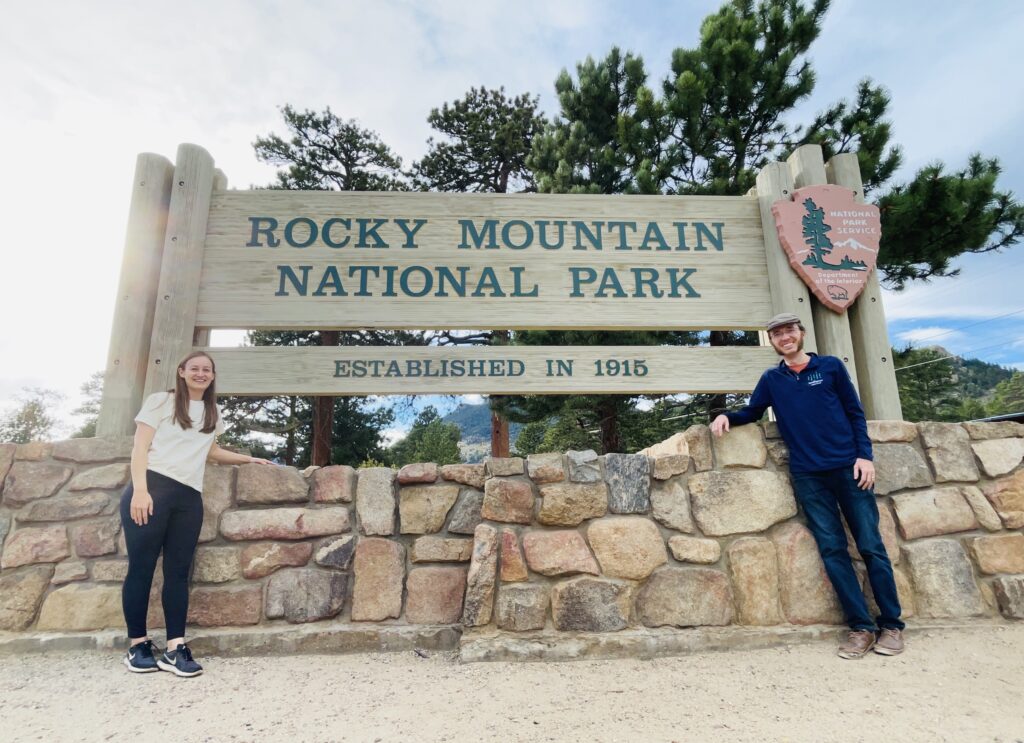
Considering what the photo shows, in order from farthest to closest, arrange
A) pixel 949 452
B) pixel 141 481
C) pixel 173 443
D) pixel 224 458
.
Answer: pixel 949 452 < pixel 224 458 < pixel 173 443 < pixel 141 481

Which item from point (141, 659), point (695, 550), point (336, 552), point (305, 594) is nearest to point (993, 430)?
point (695, 550)

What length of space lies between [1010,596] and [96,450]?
4495mm

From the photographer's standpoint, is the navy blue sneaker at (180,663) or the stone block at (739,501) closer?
the navy blue sneaker at (180,663)

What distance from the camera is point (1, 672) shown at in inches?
85.4

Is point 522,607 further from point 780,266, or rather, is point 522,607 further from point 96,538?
point 780,266

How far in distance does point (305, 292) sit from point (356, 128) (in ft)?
37.1

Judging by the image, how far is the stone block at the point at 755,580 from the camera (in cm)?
237

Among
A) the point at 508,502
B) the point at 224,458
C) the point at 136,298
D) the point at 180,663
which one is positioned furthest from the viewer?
the point at 136,298

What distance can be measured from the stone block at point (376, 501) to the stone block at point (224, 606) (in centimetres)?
58

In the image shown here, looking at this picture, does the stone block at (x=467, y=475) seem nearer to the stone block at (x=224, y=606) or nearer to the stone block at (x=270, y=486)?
the stone block at (x=270, y=486)

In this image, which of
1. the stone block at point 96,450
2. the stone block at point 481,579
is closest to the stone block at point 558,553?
the stone block at point 481,579

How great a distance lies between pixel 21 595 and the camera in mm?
2477

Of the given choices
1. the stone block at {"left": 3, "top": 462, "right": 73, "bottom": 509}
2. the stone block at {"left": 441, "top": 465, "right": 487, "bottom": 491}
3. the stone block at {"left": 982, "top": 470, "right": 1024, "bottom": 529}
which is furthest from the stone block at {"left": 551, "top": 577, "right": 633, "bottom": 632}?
the stone block at {"left": 3, "top": 462, "right": 73, "bottom": 509}

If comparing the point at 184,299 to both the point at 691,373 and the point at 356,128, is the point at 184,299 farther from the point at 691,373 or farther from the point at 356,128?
the point at 356,128
